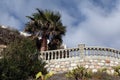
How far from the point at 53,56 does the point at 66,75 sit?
5.32 meters

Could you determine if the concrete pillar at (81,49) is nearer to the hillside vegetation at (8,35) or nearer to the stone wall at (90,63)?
the stone wall at (90,63)

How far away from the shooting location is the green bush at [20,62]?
20.4 metres

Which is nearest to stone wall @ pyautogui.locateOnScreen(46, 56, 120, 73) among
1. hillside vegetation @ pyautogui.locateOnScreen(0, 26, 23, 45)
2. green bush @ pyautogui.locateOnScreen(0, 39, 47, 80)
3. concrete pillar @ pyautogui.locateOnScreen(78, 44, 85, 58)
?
concrete pillar @ pyautogui.locateOnScreen(78, 44, 85, 58)

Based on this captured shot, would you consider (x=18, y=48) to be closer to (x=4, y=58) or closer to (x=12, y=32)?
(x=4, y=58)

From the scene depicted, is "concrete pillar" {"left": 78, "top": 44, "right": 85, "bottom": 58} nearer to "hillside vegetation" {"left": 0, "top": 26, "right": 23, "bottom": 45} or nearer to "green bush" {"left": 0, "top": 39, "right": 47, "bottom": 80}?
"green bush" {"left": 0, "top": 39, "right": 47, "bottom": 80}

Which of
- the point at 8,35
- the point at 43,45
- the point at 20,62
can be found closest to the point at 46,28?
the point at 43,45

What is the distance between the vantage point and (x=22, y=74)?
67.9ft

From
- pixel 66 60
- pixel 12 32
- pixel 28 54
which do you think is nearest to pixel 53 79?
pixel 28 54

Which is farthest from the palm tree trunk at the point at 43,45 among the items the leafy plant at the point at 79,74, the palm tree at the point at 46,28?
the leafy plant at the point at 79,74

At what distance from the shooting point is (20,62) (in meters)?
21.2

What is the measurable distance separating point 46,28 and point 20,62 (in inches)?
266

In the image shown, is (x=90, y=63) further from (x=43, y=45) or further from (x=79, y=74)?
(x=79, y=74)

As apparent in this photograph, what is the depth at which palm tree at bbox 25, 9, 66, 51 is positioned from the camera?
1078 inches

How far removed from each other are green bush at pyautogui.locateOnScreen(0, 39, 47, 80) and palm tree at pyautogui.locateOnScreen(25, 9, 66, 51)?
458 cm
